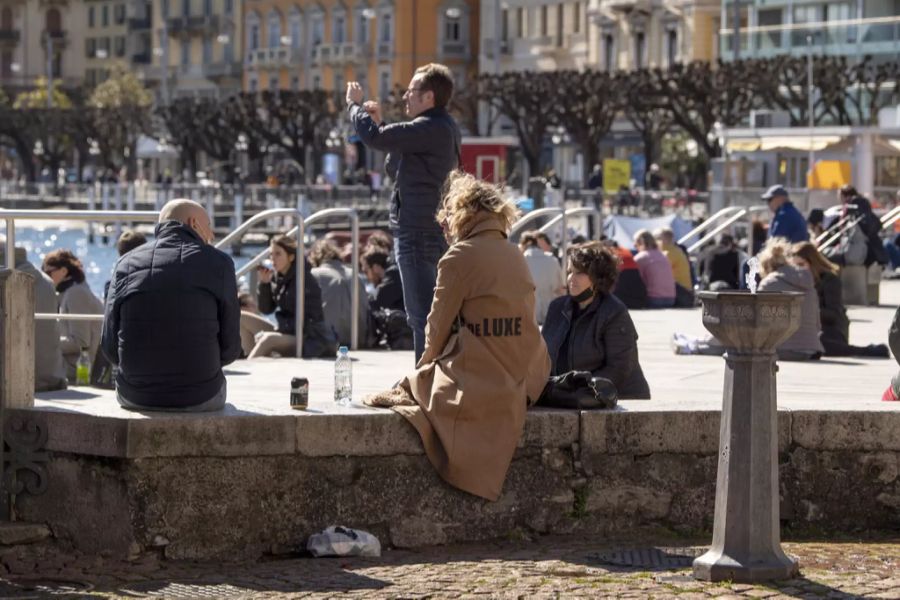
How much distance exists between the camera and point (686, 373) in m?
15.0

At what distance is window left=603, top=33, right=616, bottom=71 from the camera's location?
318ft

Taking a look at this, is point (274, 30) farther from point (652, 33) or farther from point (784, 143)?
point (784, 143)

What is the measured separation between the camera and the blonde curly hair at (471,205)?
986 cm

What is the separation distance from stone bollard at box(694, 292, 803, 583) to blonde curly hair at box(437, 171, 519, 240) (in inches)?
52.0

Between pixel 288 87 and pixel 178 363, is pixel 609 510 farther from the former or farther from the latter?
pixel 288 87

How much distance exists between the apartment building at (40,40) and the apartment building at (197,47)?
13.5 meters

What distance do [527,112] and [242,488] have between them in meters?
73.4

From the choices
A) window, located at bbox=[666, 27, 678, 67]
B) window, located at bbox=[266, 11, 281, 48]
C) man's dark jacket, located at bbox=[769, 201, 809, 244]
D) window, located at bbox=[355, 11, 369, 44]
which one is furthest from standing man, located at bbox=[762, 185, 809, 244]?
window, located at bbox=[266, 11, 281, 48]

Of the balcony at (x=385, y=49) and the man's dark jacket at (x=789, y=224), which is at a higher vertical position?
the balcony at (x=385, y=49)

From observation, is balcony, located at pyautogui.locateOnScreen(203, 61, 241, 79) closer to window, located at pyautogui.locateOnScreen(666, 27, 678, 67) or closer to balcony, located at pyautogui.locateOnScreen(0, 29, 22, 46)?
balcony, located at pyautogui.locateOnScreen(0, 29, 22, 46)

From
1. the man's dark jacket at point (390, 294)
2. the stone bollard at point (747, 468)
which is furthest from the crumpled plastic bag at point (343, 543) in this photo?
the man's dark jacket at point (390, 294)

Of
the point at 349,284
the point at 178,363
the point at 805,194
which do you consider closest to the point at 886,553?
the point at 178,363

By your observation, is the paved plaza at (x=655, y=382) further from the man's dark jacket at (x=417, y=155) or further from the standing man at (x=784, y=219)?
the standing man at (x=784, y=219)

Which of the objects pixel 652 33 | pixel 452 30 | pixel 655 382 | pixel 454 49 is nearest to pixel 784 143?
pixel 652 33
